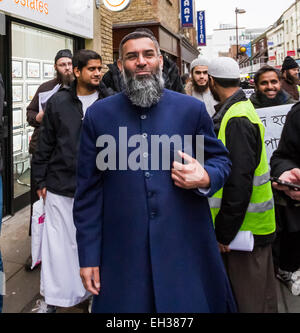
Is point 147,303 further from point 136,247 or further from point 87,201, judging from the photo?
point 87,201

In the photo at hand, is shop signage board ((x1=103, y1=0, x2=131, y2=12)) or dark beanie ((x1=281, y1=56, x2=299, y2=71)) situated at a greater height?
shop signage board ((x1=103, y1=0, x2=131, y2=12))

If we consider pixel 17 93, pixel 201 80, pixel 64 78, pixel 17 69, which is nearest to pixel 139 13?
pixel 17 69

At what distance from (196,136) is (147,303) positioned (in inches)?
34.7

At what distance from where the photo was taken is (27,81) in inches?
228

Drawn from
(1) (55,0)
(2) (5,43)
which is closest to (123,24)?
(1) (55,0)

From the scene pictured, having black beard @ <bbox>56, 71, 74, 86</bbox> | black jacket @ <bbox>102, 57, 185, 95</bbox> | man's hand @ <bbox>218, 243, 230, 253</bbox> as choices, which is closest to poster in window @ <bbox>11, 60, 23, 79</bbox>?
black beard @ <bbox>56, 71, 74, 86</bbox>

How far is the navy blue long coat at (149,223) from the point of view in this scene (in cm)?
178

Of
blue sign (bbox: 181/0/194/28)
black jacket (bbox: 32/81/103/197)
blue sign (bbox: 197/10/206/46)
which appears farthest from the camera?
blue sign (bbox: 197/10/206/46)

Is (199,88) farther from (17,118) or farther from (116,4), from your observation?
(116,4)

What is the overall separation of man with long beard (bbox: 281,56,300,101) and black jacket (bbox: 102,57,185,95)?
107 inches

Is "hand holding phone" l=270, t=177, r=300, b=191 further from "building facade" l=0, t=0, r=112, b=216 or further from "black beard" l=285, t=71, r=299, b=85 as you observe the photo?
"black beard" l=285, t=71, r=299, b=85

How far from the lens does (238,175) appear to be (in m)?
2.29

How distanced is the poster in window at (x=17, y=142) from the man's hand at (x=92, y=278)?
13.7 feet

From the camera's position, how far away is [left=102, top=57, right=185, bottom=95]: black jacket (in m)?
3.24
